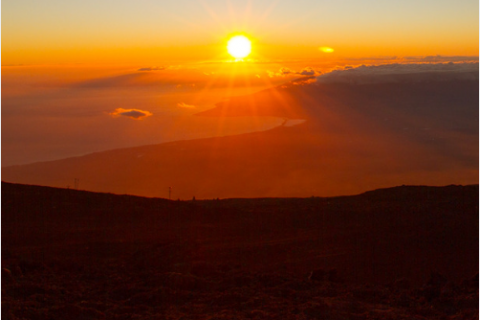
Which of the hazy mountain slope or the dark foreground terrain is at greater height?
the hazy mountain slope

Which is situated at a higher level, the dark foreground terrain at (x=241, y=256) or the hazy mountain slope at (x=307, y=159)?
the hazy mountain slope at (x=307, y=159)

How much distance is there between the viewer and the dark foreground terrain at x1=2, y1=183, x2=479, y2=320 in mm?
4582

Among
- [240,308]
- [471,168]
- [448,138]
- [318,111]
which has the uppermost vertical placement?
[318,111]

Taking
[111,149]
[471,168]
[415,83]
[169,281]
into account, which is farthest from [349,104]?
[169,281]

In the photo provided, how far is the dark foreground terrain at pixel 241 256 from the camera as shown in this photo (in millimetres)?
4582

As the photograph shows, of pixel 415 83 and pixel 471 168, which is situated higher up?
pixel 415 83

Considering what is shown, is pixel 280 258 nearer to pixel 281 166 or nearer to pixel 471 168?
pixel 281 166

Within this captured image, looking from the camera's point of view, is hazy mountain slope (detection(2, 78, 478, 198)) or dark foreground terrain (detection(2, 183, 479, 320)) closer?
dark foreground terrain (detection(2, 183, 479, 320))

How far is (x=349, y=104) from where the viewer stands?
55.7 metres

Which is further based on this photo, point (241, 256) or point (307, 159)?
point (307, 159)

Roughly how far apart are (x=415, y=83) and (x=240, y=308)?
195 ft

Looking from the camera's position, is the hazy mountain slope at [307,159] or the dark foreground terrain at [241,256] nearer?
the dark foreground terrain at [241,256]

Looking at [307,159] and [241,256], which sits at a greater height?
[307,159]

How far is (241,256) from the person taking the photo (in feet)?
23.3
